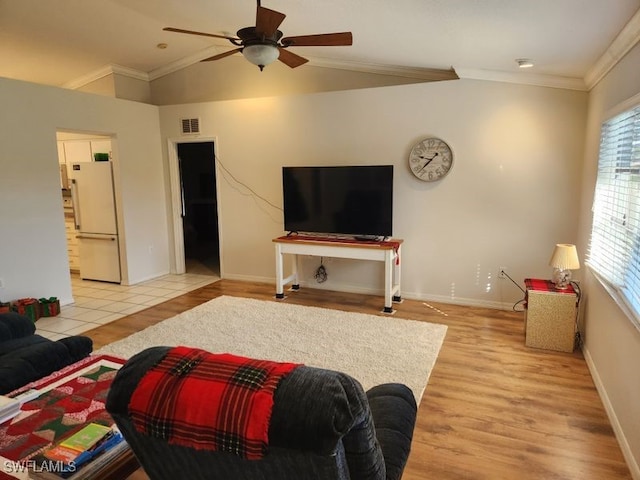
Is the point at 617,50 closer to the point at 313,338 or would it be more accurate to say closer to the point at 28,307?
the point at 313,338

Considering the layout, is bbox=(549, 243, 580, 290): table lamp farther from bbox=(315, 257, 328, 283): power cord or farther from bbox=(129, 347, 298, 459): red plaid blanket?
bbox=(129, 347, 298, 459): red plaid blanket

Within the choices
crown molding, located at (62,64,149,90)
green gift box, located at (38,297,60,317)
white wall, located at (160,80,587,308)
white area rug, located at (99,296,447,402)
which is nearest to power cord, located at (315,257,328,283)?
white wall, located at (160,80,587,308)

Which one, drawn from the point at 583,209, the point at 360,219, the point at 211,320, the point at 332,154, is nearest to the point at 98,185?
the point at 211,320

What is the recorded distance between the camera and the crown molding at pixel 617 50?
7.83 feet

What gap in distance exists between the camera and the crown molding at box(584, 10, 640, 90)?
7.83 ft

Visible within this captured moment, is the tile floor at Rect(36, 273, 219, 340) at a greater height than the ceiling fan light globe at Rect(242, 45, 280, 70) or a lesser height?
lesser

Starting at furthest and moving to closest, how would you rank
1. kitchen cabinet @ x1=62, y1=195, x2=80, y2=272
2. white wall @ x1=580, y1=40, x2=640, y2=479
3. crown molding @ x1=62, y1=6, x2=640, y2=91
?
1. kitchen cabinet @ x1=62, y1=195, x2=80, y2=272
2. crown molding @ x1=62, y1=6, x2=640, y2=91
3. white wall @ x1=580, y1=40, x2=640, y2=479

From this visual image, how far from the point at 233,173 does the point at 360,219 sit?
202 centimetres

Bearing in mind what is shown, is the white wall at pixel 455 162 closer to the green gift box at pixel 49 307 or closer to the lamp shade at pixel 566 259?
the lamp shade at pixel 566 259

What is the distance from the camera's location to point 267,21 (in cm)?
244

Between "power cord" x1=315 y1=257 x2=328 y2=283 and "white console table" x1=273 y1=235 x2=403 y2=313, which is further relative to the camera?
"power cord" x1=315 y1=257 x2=328 y2=283

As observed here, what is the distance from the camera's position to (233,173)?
5.66 metres

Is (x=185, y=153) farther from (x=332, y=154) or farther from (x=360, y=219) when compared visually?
(x=360, y=219)

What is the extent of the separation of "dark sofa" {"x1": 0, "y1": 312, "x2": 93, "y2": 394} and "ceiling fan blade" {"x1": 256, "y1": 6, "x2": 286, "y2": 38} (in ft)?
7.34
